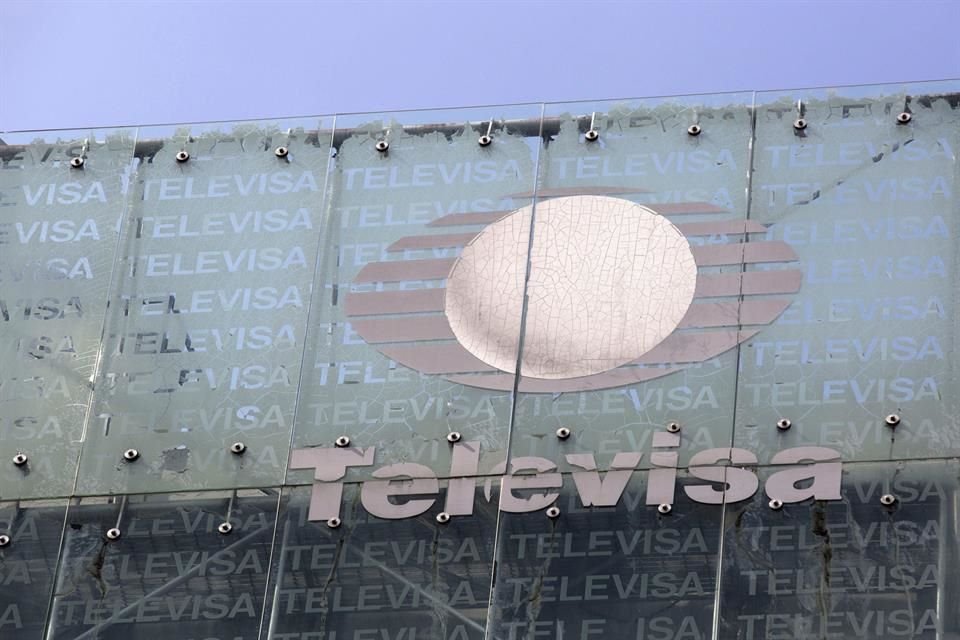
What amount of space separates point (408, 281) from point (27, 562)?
475 centimetres

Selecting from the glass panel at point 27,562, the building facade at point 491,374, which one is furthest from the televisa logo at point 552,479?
the glass panel at point 27,562

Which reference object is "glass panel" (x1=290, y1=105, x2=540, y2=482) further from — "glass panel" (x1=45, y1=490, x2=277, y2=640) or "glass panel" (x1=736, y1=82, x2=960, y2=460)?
"glass panel" (x1=736, y1=82, x2=960, y2=460)

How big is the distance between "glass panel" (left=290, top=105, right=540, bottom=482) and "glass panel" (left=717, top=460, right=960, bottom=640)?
2810mm

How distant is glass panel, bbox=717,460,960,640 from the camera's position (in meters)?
23.0

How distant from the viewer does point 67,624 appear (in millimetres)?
24391

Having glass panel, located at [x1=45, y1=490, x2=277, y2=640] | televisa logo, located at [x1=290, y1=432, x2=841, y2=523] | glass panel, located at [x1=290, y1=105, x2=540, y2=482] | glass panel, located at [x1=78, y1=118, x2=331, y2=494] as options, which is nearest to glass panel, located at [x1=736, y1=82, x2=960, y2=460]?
televisa logo, located at [x1=290, y1=432, x2=841, y2=523]

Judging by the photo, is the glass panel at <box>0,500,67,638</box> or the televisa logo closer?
the televisa logo

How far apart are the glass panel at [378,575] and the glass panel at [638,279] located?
1.18 metres

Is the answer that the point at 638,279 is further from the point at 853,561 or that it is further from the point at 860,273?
the point at 853,561

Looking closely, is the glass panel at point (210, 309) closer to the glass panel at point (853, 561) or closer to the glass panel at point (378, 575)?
the glass panel at point (378, 575)

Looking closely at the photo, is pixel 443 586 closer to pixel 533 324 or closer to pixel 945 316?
pixel 533 324

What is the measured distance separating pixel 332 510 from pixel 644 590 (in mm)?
3187

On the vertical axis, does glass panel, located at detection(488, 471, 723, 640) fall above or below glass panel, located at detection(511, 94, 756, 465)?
below

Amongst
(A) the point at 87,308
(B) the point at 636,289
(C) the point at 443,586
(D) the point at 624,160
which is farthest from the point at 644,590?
(A) the point at 87,308
